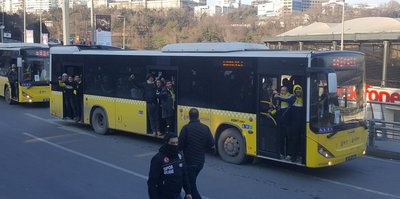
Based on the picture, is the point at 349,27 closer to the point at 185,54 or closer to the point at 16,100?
the point at 16,100

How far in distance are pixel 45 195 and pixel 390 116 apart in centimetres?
1085

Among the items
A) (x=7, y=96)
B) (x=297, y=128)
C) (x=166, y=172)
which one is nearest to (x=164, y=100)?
(x=297, y=128)

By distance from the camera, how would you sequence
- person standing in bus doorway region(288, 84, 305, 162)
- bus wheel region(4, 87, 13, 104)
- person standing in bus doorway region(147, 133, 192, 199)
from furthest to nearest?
bus wheel region(4, 87, 13, 104) < person standing in bus doorway region(288, 84, 305, 162) < person standing in bus doorway region(147, 133, 192, 199)

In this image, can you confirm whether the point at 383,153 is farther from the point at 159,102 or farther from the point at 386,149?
the point at 159,102

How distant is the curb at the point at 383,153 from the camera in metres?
12.4

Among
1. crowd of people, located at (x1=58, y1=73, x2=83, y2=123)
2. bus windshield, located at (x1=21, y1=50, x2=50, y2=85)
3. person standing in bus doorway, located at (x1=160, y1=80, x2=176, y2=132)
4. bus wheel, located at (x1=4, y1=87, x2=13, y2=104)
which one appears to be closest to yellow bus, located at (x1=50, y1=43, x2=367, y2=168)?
person standing in bus doorway, located at (x1=160, y1=80, x2=176, y2=132)

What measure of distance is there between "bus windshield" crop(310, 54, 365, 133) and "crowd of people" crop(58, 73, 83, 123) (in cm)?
916

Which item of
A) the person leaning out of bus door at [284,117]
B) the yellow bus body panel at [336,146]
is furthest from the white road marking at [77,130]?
the yellow bus body panel at [336,146]

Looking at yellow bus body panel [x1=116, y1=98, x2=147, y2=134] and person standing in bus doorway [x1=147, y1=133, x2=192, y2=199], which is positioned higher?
person standing in bus doorway [x1=147, y1=133, x2=192, y2=199]

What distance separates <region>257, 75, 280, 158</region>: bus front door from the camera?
412 inches

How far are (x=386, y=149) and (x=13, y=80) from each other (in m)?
17.2

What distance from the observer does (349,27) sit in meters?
46.2

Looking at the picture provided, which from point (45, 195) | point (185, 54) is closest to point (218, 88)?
point (185, 54)

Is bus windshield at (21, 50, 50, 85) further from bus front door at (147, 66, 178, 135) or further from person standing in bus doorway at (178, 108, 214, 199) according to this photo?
person standing in bus doorway at (178, 108, 214, 199)
